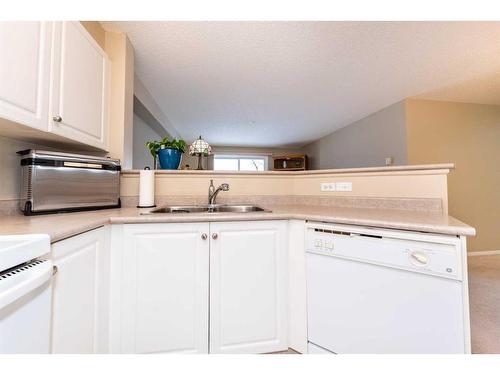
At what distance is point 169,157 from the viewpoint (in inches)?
70.1

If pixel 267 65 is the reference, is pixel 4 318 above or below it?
below

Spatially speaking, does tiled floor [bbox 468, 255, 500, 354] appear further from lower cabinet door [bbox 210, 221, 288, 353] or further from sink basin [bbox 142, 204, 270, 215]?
sink basin [bbox 142, 204, 270, 215]

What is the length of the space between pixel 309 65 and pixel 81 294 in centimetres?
260

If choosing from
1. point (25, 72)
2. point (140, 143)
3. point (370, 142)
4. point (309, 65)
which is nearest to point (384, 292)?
point (25, 72)

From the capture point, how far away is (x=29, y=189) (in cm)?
105

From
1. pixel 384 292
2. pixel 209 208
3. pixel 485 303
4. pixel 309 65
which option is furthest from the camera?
pixel 309 65

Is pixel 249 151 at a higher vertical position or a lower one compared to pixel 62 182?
higher

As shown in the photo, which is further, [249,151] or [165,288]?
[249,151]

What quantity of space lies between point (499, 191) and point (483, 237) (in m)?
0.77

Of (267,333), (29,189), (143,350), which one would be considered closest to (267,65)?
(29,189)

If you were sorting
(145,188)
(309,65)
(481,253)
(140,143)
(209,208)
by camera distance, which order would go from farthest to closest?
(140,143) → (481,253) → (309,65) → (209,208) → (145,188)

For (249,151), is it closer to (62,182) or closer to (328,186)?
(328,186)

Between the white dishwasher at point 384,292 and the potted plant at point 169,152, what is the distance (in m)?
1.24
